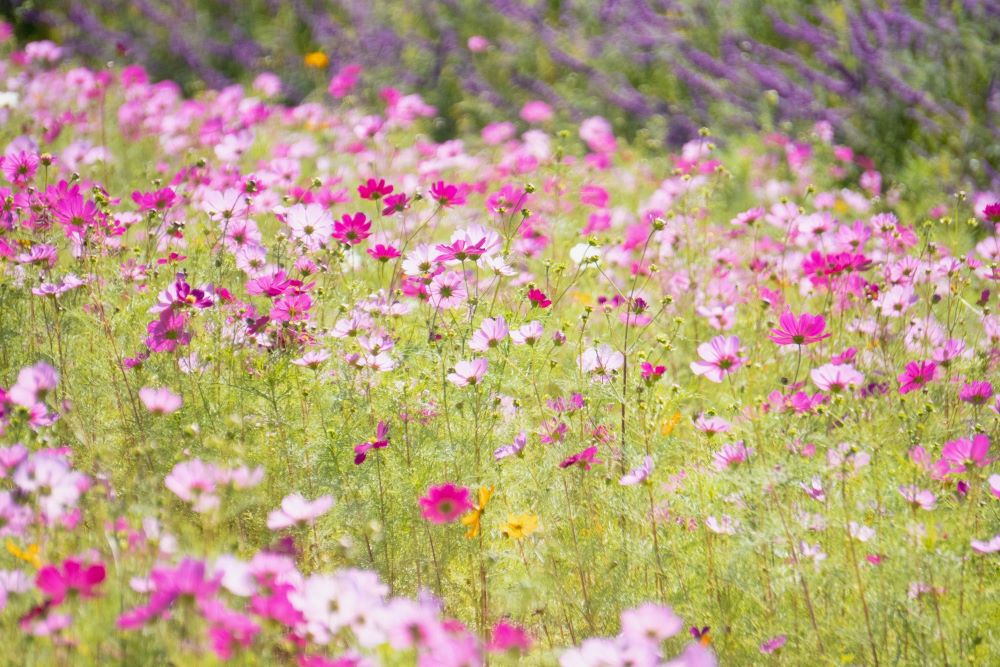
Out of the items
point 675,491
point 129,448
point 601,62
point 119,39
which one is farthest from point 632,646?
point 119,39

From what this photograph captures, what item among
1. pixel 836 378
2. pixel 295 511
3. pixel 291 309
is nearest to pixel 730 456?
pixel 836 378

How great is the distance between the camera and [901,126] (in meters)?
4.45

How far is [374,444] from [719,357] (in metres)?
0.60

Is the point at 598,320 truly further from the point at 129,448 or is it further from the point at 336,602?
the point at 336,602

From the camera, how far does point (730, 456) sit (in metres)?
1.53

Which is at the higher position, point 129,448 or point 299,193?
point 299,193

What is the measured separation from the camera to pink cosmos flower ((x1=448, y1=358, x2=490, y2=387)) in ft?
5.28

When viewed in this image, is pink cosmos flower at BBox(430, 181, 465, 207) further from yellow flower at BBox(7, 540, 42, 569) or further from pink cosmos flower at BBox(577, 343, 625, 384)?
yellow flower at BBox(7, 540, 42, 569)

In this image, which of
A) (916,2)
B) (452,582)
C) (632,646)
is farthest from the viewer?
(916,2)

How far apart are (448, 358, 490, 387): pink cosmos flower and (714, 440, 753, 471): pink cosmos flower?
1.30 feet

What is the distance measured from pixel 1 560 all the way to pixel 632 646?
0.83 meters

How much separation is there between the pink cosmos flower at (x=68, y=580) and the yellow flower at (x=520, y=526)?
62cm

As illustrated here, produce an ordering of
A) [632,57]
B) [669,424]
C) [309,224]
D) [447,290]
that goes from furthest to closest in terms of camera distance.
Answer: [632,57], [309,224], [447,290], [669,424]

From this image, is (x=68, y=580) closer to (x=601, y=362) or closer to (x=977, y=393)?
(x=601, y=362)
